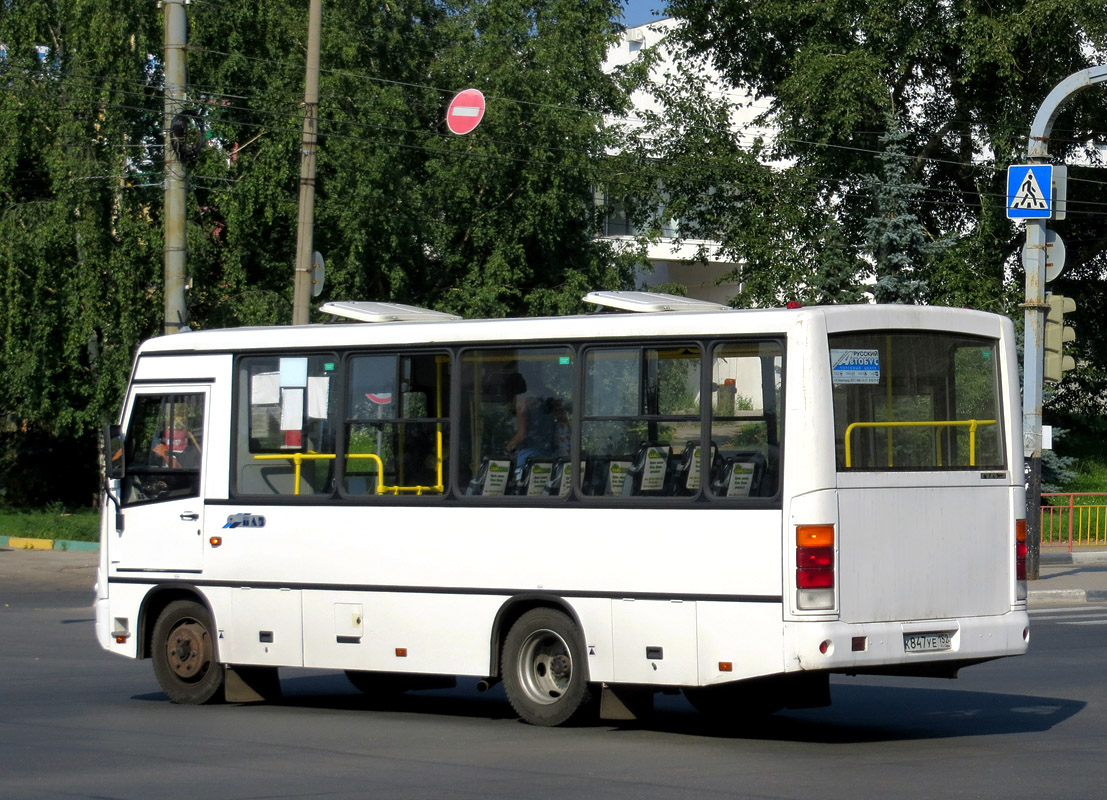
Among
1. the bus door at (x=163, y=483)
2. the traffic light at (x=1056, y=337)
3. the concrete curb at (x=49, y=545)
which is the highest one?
the traffic light at (x=1056, y=337)

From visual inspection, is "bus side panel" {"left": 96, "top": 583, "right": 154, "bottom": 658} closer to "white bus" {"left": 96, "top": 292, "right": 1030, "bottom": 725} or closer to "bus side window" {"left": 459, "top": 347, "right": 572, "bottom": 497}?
"white bus" {"left": 96, "top": 292, "right": 1030, "bottom": 725}

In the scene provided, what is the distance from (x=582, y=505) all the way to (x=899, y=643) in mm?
2089

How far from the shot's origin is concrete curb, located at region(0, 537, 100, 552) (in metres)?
29.4

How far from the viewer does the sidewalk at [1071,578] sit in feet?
75.1

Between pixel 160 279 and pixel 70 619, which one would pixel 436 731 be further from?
pixel 160 279

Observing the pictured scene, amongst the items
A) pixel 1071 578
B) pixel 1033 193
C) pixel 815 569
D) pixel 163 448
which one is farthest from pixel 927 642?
pixel 1071 578

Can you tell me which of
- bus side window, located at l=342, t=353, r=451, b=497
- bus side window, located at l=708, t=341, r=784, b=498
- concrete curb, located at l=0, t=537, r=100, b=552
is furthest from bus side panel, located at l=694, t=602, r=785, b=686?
concrete curb, located at l=0, t=537, r=100, b=552

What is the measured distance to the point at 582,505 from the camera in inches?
402

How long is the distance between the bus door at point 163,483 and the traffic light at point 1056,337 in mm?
14984

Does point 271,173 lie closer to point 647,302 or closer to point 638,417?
point 647,302

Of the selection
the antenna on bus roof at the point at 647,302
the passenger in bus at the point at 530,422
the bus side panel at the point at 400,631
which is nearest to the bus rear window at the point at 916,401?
the antenna on bus roof at the point at 647,302

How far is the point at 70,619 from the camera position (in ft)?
63.2

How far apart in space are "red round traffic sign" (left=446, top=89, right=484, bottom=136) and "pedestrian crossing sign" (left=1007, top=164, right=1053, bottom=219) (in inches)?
387

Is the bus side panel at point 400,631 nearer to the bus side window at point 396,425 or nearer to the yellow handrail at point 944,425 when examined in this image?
the bus side window at point 396,425
